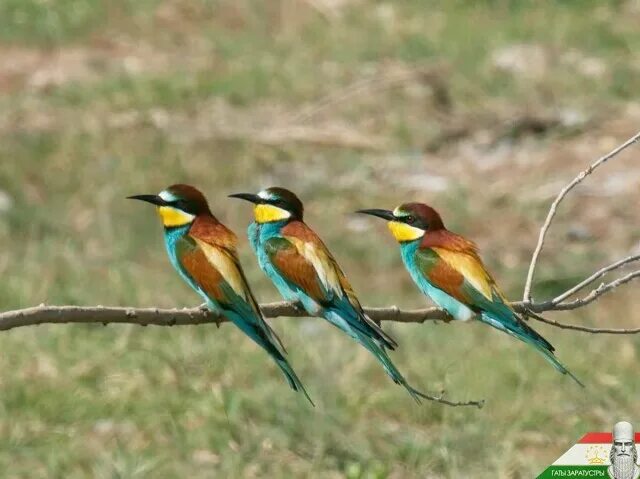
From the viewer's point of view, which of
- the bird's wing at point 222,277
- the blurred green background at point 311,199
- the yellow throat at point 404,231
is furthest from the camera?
the blurred green background at point 311,199

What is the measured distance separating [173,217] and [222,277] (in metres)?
0.07

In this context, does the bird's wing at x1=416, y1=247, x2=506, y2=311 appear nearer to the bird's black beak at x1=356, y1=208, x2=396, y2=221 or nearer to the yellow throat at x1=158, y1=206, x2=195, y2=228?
the bird's black beak at x1=356, y1=208, x2=396, y2=221

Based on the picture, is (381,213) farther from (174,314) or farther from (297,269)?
(174,314)

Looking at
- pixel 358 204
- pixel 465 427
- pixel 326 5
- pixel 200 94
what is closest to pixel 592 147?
pixel 358 204

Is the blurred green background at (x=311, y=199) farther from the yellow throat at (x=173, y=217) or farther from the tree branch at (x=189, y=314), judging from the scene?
the yellow throat at (x=173, y=217)

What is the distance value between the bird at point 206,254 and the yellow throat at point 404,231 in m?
0.14

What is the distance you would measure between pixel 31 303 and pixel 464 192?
8.06 ft

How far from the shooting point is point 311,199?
242 inches

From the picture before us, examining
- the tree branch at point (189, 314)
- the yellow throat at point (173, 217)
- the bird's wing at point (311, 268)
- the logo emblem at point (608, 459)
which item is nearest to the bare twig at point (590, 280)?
the tree branch at point (189, 314)

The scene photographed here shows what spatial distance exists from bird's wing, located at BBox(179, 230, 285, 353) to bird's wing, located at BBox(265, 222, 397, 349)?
42 mm

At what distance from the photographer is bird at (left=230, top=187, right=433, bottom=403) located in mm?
1030

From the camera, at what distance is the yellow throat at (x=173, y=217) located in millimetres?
1049

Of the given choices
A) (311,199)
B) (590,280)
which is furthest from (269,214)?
(311,199)

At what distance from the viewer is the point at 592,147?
690 cm
